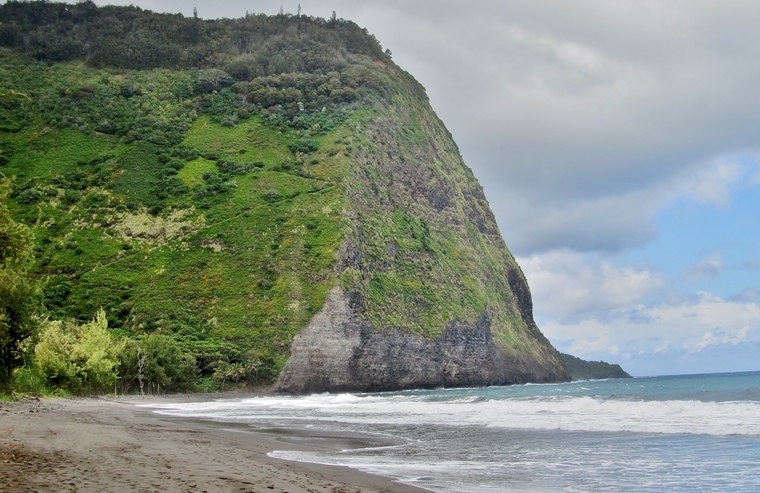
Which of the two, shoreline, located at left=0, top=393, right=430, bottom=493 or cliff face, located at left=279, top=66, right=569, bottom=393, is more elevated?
cliff face, located at left=279, top=66, right=569, bottom=393

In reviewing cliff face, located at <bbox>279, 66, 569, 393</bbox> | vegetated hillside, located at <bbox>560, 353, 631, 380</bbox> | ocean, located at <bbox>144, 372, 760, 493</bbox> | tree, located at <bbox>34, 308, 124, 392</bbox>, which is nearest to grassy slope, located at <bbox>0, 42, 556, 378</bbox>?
cliff face, located at <bbox>279, 66, 569, 393</bbox>

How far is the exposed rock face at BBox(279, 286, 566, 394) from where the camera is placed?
6756cm

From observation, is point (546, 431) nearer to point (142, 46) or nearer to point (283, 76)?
point (283, 76)

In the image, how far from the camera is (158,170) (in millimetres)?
92312

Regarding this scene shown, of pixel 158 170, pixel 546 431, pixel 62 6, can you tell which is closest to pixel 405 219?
pixel 158 170

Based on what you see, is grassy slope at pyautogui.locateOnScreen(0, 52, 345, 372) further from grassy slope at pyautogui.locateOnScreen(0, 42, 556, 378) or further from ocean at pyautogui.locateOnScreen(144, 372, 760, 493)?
ocean at pyautogui.locateOnScreen(144, 372, 760, 493)

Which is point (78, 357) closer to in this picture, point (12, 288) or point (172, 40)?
point (12, 288)

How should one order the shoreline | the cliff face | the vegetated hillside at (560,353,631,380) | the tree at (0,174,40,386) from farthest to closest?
the vegetated hillside at (560,353,631,380) → the cliff face → the tree at (0,174,40,386) → the shoreline

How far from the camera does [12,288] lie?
65.4ft

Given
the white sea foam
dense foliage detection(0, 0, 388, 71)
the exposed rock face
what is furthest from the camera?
dense foliage detection(0, 0, 388, 71)

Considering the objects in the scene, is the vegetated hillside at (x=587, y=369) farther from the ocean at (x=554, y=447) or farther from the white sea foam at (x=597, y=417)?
the ocean at (x=554, y=447)

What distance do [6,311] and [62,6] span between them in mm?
122845

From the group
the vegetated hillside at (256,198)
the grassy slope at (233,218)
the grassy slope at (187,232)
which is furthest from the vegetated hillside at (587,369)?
the grassy slope at (187,232)

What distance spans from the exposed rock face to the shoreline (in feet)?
157
